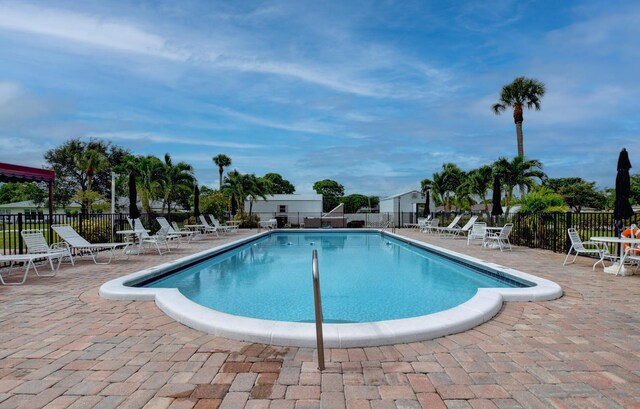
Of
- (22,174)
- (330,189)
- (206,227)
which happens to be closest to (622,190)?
(22,174)

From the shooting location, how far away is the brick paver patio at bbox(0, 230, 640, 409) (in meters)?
2.10

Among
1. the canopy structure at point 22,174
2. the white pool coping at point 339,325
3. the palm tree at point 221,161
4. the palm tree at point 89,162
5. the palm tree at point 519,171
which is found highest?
the palm tree at point 221,161

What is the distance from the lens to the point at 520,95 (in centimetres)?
2528

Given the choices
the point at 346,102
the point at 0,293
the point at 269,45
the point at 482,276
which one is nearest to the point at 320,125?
the point at 346,102

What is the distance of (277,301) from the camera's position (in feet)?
19.0

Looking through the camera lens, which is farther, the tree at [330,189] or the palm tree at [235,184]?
the tree at [330,189]

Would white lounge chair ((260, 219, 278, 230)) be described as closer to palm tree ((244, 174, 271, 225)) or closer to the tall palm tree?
palm tree ((244, 174, 271, 225))

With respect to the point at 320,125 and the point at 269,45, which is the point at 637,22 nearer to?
the point at 269,45

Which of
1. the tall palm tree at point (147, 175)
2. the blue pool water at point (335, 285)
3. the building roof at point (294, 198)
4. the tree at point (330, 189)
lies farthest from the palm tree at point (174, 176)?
the tree at point (330, 189)

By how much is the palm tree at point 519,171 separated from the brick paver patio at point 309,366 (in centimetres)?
1549

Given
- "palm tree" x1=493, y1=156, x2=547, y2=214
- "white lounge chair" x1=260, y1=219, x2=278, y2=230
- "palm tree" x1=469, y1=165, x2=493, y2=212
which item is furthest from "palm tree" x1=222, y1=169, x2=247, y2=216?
"palm tree" x1=493, y1=156, x2=547, y2=214

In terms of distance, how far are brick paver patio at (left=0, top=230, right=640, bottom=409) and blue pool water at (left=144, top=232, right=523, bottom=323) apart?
1.75m

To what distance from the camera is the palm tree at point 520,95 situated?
24953mm

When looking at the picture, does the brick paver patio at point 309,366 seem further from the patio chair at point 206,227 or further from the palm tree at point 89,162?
the palm tree at point 89,162
